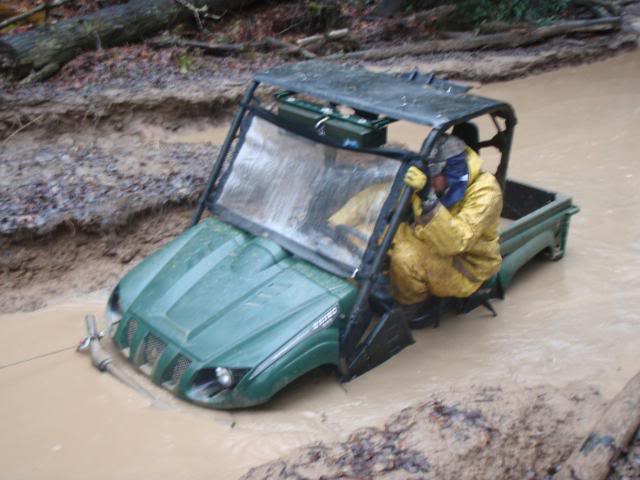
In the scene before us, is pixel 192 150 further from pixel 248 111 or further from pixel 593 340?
pixel 593 340

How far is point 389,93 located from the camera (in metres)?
4.91

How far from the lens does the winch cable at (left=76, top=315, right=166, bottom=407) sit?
4.54 m

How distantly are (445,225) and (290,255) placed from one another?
918 mm

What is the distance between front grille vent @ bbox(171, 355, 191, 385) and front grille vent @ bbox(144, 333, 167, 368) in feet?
0.45

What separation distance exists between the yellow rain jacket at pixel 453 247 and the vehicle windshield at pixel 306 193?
284mm

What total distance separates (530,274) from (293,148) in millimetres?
2167

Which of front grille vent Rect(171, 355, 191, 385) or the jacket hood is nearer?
front grille vent Rect(171, 355, 191, 385)

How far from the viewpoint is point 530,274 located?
616 cm

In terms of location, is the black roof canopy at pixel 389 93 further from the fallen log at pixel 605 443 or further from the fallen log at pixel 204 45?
the fallen log at pixel 204 45

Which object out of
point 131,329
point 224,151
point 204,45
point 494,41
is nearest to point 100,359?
point 131,329

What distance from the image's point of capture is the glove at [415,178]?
446 cm

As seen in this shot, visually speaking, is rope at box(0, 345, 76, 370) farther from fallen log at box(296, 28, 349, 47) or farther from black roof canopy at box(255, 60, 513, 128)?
fallen log at box(296, 28, 349, 47)

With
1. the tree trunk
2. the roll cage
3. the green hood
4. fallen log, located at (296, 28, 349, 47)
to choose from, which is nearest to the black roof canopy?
the roll cage

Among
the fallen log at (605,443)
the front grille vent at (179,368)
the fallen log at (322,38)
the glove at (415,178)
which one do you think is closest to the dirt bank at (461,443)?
the fallen log at (605,443)
